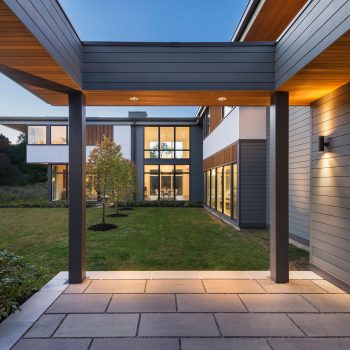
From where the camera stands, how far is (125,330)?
342cm

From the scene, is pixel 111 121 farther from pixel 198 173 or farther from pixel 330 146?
pixel 330 146

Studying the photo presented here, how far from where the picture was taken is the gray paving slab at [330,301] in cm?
398

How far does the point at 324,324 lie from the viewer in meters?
3.57

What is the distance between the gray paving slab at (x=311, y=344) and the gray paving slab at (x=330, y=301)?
76 centimetres

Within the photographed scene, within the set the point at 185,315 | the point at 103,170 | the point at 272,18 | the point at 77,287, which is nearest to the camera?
the point at 185,315

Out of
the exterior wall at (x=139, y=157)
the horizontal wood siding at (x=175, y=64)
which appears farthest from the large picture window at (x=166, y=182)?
the horizontal wood siding at (x=175, y=64)

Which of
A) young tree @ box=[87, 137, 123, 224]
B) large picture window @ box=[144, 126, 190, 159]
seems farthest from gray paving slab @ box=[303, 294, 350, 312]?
large picture window @ box=[144, 126, 190, 159]

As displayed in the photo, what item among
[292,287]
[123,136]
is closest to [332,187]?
[292,287]

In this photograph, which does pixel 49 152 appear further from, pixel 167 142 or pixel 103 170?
pixel 103 170

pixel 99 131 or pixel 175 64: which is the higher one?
pixel 99 131

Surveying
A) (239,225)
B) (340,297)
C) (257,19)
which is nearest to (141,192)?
(239,225)

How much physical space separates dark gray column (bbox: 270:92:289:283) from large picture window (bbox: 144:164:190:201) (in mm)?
15037

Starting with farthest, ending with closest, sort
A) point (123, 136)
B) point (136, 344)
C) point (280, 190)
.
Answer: point (123, 136) < point (280, 190) < point (136, 344)

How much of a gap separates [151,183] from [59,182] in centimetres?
672
